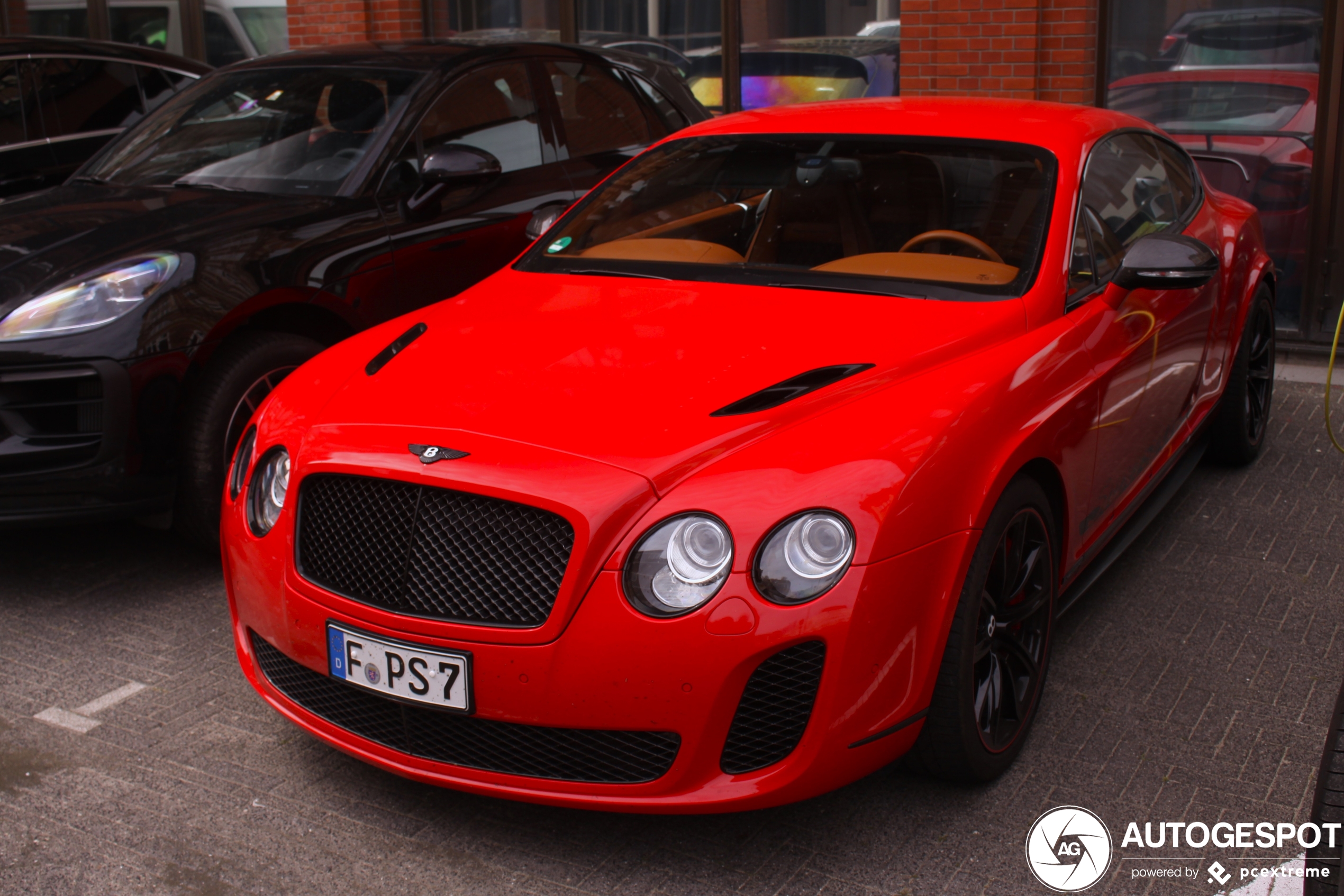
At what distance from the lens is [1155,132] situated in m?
4.71

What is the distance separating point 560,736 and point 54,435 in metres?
2.29

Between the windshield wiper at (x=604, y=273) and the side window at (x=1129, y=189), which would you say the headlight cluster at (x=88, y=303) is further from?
the side window at (x=1129, y=189)

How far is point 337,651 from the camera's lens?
276 cm

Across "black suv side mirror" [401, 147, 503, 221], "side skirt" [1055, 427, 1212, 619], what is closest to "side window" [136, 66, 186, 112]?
"black suv side mirror" [401, 147, 503, 221]

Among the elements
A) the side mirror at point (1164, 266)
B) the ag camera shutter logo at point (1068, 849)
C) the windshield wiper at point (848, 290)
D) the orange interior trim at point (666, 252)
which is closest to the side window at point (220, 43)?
the orange interior trim at point (666, 252)

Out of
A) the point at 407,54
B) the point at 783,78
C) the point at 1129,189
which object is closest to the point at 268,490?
the point at 1129,189

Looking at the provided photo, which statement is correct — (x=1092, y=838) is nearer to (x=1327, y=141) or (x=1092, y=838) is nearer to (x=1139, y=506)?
(x=1139, y=506)

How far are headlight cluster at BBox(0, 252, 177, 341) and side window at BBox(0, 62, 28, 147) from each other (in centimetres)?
300

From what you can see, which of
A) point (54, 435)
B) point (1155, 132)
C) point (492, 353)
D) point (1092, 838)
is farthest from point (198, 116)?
point (1092, 838)

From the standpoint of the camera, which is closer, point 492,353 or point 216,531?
point 492,353

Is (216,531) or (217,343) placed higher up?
(217,343)

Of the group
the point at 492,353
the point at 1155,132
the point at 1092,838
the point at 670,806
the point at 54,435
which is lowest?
the point at 1092,838

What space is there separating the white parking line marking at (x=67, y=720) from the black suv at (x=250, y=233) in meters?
0.80

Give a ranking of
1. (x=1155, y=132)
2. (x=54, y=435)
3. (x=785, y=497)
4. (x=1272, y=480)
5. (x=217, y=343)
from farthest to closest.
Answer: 1. (x=1272, y=480)
2. (x=1155, y=132)
3. (x=217, y=343)
4. (x=54, y=435)
5. (x=785, y=497)
